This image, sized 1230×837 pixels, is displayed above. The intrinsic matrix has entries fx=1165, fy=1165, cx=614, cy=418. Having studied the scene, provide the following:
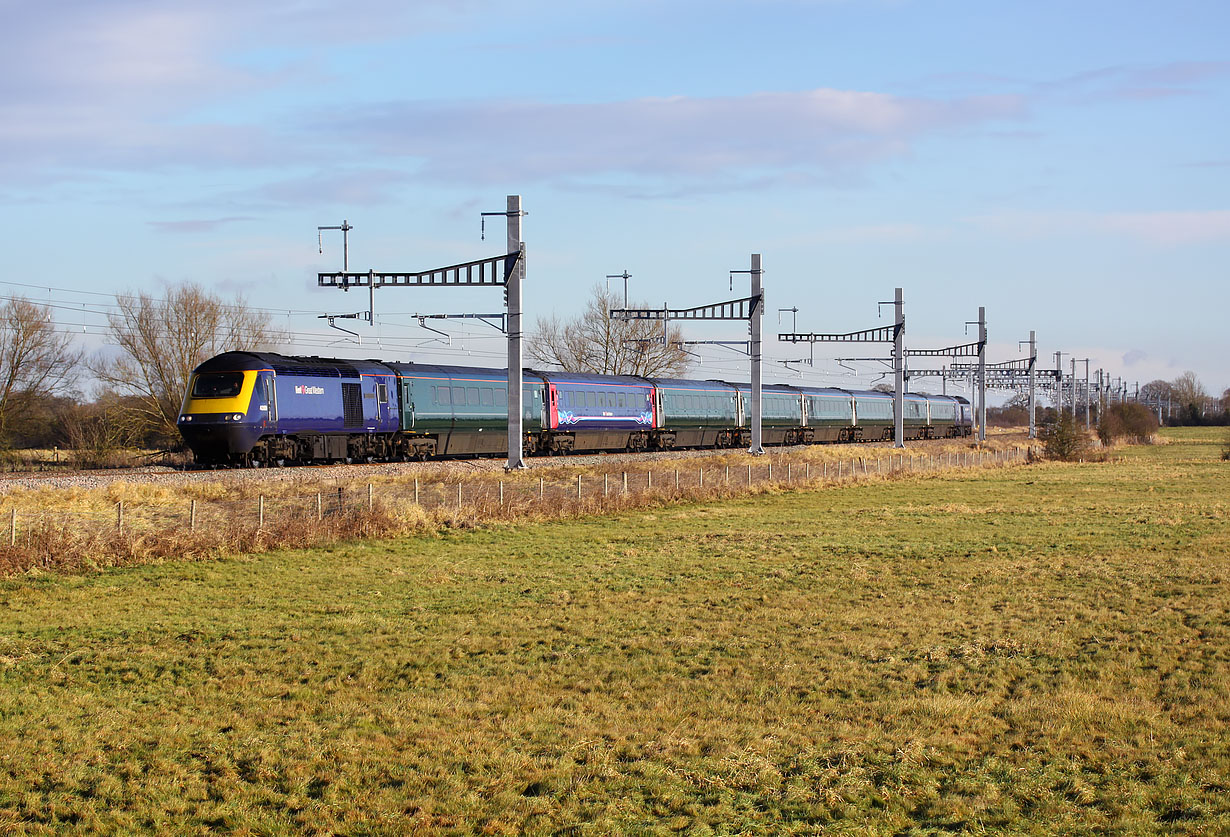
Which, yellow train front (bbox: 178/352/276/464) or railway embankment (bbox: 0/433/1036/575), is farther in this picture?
yellow train front (bbox: 178/352/276/464)

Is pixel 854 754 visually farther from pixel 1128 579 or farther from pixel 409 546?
pixel 409 546

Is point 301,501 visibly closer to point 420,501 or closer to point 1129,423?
point 420,501

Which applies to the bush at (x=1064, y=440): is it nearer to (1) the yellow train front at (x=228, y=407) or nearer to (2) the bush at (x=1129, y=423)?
(2) the bush at (x=1129, y=423)

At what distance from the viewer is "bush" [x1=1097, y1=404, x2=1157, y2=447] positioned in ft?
308

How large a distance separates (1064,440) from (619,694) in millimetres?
60187

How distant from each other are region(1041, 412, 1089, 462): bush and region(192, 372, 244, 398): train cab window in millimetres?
48549

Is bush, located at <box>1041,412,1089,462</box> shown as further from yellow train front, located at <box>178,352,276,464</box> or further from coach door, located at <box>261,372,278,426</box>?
yellow train front, located at <box>178,352,276,464</box>

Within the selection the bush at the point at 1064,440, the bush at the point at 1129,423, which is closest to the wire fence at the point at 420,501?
the bush at the point at 1064,440

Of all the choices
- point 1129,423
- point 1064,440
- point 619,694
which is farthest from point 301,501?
point 1129,423

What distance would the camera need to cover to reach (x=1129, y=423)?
332ft

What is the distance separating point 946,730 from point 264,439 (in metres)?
27.6

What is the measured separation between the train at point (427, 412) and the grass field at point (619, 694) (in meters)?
13.7

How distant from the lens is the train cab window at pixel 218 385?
33.2 metres

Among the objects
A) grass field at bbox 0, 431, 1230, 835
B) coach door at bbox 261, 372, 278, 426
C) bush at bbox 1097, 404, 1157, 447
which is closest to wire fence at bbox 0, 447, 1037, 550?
grass field at bbox 0, 431, 1230, 835
